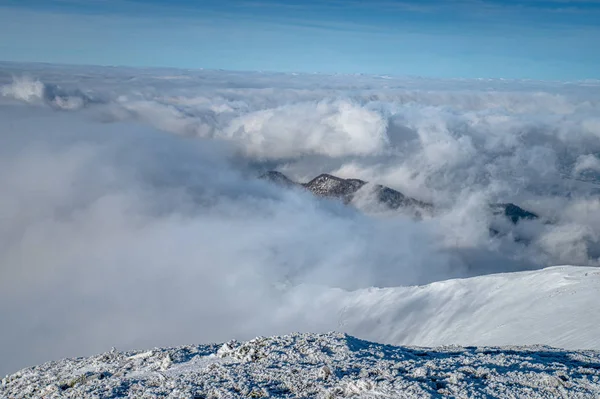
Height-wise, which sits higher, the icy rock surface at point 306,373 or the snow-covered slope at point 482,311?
the icy rock surface at point 306,373

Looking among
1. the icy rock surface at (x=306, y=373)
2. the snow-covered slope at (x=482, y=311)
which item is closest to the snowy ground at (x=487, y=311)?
the snow-covered slope at (x=482, y=311)

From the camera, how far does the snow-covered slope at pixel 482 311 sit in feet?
168

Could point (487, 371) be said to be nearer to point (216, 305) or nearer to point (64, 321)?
point (216, 305)

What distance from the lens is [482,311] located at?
269ft

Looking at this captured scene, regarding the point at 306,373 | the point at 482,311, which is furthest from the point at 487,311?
the point at 306,373

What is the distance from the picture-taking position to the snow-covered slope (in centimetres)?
5128

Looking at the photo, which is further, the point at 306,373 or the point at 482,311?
the point at 482,311

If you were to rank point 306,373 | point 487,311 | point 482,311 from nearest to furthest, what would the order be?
point 306,373 → point 487,311 → point 482,311

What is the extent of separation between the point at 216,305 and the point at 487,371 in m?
136

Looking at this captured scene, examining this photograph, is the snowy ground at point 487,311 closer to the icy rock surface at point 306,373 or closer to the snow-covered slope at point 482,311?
the snow-covered slope at point 482,311

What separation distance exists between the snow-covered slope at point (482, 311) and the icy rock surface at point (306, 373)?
26.1m

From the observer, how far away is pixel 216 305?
146 m

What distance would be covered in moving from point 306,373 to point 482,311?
74.3 metres

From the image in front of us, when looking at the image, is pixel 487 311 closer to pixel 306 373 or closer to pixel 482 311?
pixel 482 311
